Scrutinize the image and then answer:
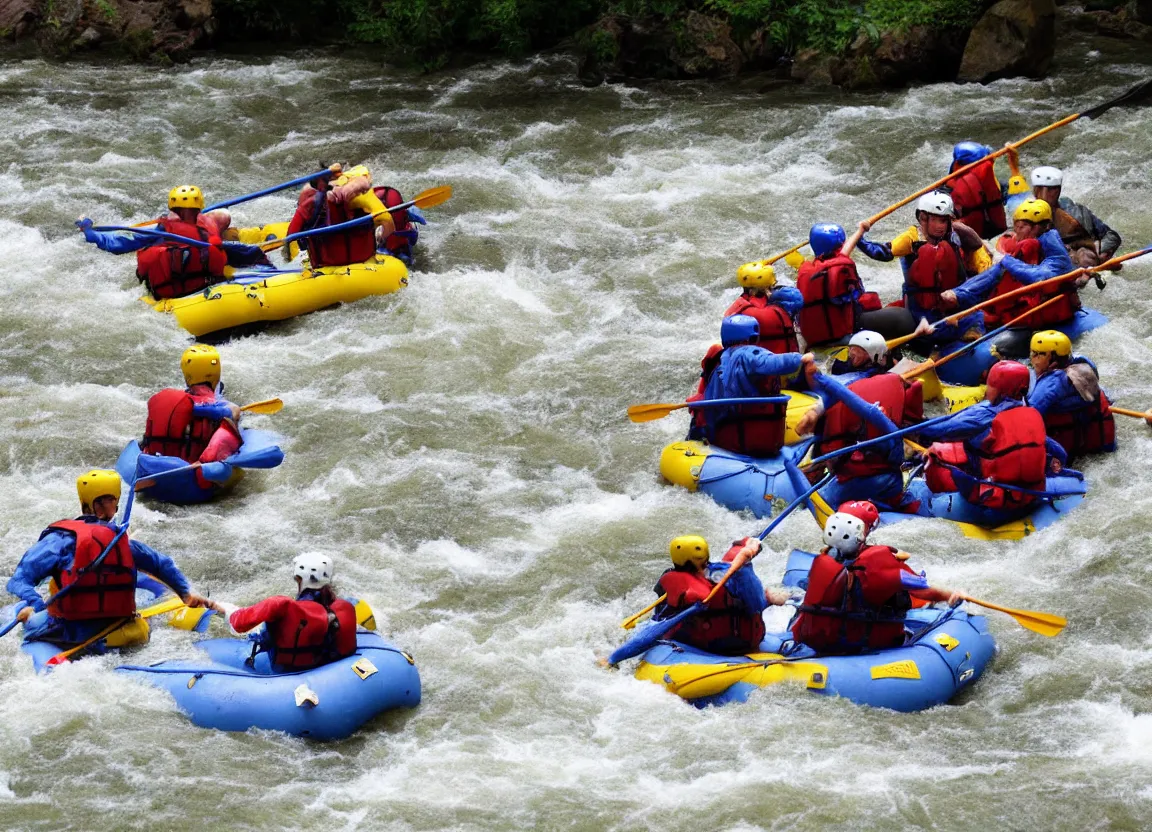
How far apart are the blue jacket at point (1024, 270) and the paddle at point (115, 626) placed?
17.5ft

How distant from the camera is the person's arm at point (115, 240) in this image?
496 inches

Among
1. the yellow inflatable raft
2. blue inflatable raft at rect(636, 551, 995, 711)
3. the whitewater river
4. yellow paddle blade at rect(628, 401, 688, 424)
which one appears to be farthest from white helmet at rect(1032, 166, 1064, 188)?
the yellow inflatable raft

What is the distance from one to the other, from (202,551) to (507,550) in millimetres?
1722

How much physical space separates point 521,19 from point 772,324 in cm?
943

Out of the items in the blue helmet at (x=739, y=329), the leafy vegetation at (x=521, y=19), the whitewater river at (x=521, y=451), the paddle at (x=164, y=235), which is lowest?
the whitewater river at (x=521, y=451)

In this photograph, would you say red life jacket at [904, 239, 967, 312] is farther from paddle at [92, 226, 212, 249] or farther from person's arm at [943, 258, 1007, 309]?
paddle at [92, 226, 212, 249]

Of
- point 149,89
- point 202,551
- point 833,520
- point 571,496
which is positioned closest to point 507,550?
point 571,496

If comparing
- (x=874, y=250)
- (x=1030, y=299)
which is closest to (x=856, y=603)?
(x=1030, y=299)

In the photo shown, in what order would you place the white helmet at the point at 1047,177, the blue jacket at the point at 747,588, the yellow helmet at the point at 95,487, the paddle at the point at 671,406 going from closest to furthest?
1. the blue jacket at the point at 747,588
2. the yellow helmet at the point at 95,487
3. the paddle at the point at 671,406
4. the white helmet at the point at 1047,177

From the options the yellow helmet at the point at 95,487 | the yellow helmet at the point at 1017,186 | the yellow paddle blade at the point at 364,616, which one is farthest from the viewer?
the yellow helmet at the point at 1017,186

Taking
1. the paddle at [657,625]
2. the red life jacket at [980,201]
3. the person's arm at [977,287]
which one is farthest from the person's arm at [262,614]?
the red life jacket at [980,201]

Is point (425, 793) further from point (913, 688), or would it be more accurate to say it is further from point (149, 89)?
point (149, 89)

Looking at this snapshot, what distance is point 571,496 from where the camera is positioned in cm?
1018

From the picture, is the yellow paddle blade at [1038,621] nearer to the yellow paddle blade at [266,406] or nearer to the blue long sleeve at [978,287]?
the blue long sleeve at [978,287]
